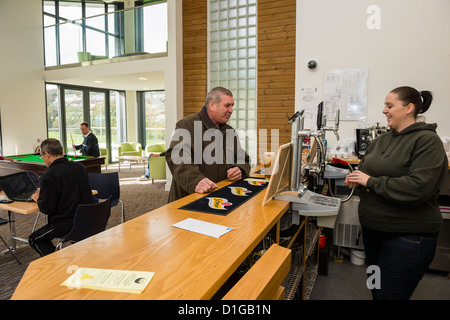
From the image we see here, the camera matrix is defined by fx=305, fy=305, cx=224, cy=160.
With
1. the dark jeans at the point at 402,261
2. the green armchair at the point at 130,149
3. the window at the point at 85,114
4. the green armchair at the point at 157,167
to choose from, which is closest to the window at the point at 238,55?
the green armchair at the point at 157,167

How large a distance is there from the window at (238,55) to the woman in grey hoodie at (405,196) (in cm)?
422

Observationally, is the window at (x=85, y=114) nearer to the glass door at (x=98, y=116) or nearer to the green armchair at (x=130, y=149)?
the glass door at (x=98, y=116)

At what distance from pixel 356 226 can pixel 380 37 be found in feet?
10.5

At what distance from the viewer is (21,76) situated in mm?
7777

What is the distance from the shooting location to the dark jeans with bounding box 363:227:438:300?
1.57 metres

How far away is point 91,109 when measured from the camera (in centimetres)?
1002

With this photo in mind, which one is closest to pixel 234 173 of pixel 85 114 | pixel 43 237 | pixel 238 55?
pixel 43 237

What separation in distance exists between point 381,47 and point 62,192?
15.8 feet

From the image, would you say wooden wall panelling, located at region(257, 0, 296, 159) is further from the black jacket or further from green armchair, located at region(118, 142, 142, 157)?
green armchair, located at region(118, 142, 142, 157)

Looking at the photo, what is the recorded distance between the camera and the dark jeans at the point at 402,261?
1570 mm

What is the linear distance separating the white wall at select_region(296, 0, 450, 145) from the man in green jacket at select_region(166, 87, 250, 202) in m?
3.25

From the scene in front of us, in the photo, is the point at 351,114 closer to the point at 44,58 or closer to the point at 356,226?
the point at 356,226

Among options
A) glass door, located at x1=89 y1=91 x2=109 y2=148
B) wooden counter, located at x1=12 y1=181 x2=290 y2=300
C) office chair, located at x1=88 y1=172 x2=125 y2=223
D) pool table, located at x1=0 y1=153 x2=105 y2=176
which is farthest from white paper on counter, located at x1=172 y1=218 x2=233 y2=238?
glass door, located at x1=89 y1=91 x2=109 y2=148
